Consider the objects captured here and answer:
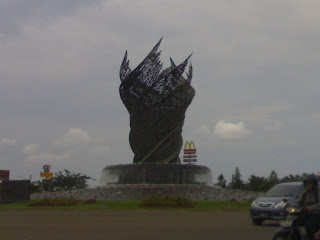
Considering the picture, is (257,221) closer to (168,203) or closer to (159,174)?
(168,203)

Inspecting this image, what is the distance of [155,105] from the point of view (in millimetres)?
52781

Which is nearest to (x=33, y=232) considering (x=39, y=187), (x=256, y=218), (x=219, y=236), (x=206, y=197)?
(x=219, y=236)

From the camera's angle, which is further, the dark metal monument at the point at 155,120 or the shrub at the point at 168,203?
the dark metal monument at the point at 155,120

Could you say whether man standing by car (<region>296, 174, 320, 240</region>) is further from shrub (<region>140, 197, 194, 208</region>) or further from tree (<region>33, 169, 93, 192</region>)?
tree (<region>33, 169, 93, 192</region>)

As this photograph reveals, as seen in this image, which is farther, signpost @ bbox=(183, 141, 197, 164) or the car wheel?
signpost @ bbox=(183, 141, 197, 164)

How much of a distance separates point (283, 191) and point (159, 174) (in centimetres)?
3342

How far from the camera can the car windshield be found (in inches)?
669

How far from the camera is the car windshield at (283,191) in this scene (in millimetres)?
17000

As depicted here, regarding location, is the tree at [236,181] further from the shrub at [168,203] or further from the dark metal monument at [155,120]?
the shrub at [168,203]

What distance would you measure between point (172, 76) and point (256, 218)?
36.2 m

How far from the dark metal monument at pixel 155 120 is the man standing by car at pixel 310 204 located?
42285 millimetres

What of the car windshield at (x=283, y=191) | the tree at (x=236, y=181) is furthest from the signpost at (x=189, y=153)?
the car windshield at (x=283, y=191)

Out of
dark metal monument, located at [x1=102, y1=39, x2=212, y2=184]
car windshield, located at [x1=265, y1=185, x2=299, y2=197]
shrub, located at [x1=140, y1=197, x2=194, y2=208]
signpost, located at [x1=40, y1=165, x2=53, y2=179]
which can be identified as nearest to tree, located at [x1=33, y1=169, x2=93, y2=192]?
signpost, located at [x1=40, y1=165, x2=53, y2=179]

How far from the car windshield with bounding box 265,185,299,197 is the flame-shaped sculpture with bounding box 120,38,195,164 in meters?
35.1
